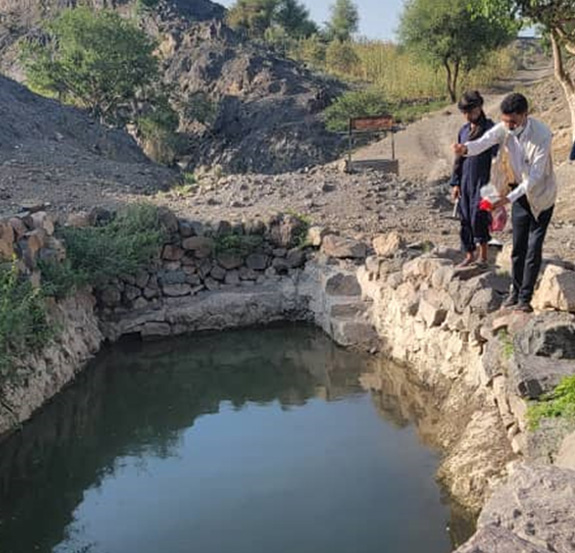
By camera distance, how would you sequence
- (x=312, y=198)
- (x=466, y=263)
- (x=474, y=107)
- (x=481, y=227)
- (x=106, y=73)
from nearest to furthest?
1. (x=474, y=107)
2. (x=481, y=227)
3. (x=466, y=263)
4. (x=312, y=198)
5. (x=106, y=73)

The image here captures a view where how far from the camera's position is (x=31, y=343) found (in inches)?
288

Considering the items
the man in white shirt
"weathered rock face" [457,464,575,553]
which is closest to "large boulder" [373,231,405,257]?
the man in white shirt

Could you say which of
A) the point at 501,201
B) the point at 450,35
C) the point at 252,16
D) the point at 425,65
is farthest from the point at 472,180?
the point at 252,16

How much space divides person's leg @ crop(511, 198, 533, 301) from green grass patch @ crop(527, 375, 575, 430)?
1153 mm

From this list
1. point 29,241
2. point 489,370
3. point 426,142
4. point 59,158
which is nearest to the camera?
point 489,370

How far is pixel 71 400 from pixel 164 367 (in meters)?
1.32

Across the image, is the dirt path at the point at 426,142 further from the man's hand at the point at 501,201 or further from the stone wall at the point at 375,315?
the man's hand at the point at 501,201

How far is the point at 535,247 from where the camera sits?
5547 mm

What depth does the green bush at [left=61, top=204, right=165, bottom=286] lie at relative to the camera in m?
9.07

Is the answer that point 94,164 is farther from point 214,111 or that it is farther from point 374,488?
point 214,111

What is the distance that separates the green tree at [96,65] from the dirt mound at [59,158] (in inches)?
213

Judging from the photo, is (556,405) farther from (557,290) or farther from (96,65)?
(96,65)

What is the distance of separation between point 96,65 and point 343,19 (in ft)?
70.5

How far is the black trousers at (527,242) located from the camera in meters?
5.53
